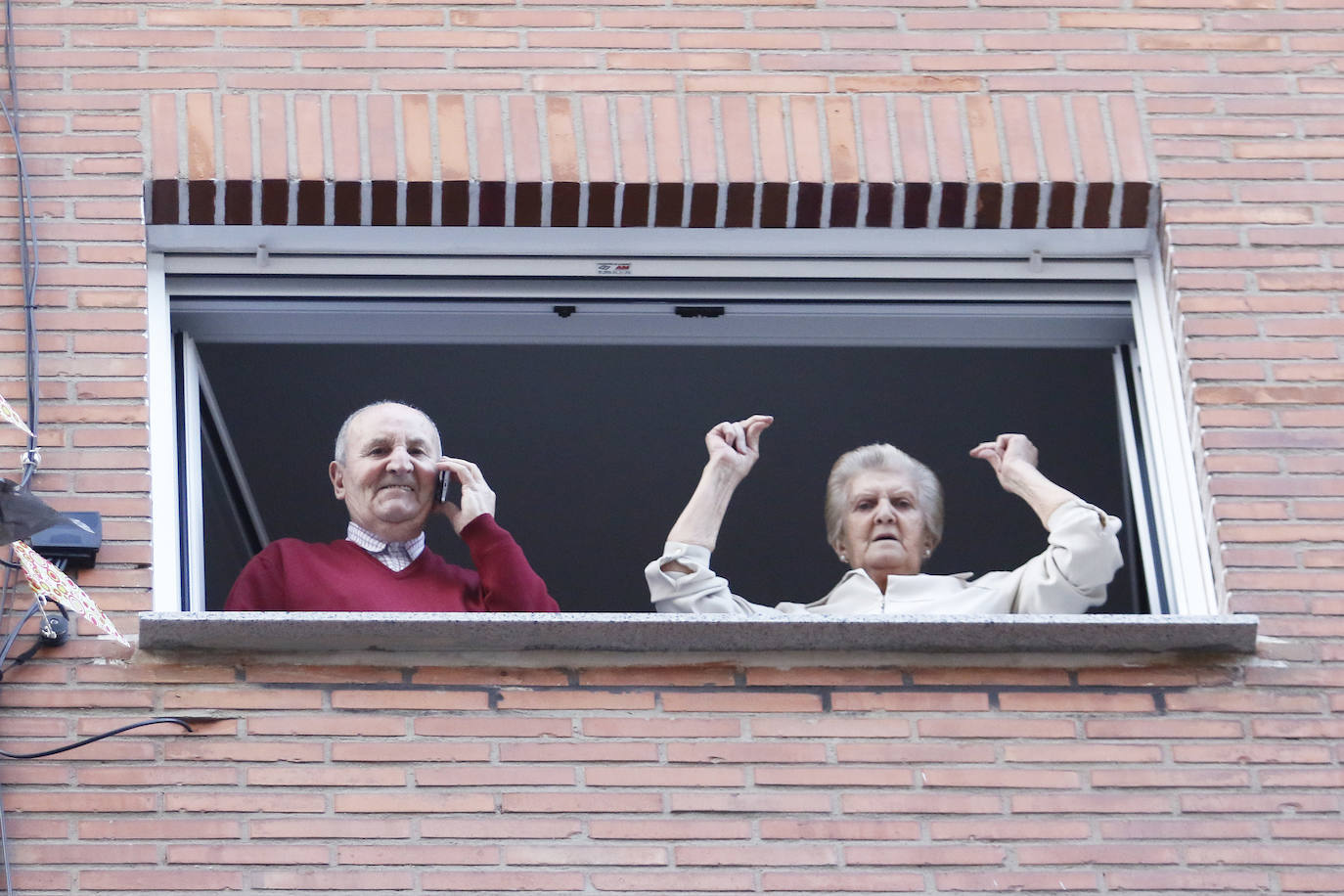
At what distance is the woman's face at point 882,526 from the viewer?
7152mm

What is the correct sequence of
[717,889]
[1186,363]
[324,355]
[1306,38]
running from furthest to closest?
[324,355] → [1306,38] → [1186,363] → [717,889]

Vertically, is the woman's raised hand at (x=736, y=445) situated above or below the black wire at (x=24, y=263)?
below

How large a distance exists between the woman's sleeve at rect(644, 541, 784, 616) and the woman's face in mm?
691

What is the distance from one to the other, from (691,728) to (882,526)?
55.7 inches

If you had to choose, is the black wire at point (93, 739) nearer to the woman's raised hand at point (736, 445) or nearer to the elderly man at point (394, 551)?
the elderly man at point (394, 551)

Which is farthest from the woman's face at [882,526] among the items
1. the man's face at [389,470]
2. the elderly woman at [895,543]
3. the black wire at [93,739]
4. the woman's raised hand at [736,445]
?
the black wire at [93,739]

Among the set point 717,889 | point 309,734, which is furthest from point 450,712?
point 717,889

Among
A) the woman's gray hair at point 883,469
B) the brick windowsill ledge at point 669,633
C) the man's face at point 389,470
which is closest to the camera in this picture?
the brick windowsill ledge at point 669,633

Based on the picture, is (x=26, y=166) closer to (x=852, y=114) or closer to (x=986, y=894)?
(x=852, y=114)

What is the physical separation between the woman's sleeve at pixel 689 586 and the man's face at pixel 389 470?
0.74 meters

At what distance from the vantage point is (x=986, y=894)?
227 inches

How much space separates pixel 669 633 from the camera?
6.02 metres

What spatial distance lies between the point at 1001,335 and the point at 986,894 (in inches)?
86.2

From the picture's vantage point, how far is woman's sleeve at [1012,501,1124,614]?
6500mm
